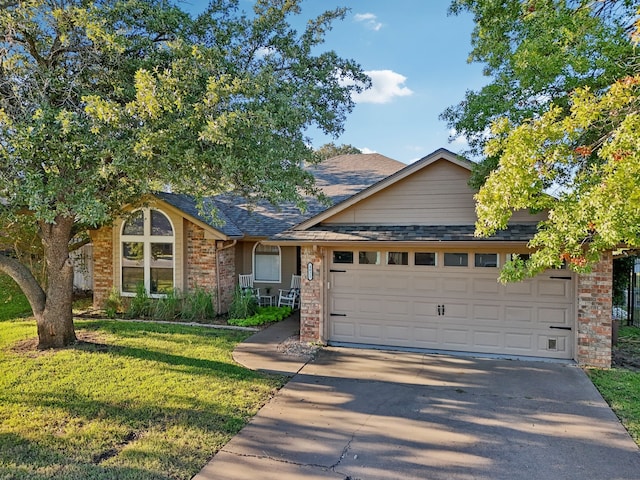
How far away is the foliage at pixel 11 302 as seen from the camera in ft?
40.5

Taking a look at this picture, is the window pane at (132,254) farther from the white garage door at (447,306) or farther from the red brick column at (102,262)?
the white garage door at (447,306)

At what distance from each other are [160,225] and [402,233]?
25.0 ft

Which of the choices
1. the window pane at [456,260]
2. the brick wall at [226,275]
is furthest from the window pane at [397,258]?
the brick wall at [226,275]

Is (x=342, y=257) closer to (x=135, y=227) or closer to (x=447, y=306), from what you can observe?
(x=447, y=306)

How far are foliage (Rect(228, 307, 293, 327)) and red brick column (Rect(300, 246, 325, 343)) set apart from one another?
233 cm

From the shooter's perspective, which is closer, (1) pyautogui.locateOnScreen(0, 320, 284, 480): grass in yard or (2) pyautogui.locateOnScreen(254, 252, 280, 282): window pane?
(1) pyautogui.locateOnScreen(0, 320, 284, 480): grass in yard

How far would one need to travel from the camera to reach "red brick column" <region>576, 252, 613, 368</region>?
298 inches

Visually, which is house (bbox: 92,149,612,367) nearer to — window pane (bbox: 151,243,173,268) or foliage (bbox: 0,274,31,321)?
window pane (bbox: 151,243,173,268)

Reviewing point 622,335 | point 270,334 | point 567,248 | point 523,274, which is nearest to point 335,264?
point 270,334

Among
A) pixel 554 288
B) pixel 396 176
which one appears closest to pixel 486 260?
pixel 554 288

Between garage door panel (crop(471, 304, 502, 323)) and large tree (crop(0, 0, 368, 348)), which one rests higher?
large tree (crop(0, 0, 368, 348))

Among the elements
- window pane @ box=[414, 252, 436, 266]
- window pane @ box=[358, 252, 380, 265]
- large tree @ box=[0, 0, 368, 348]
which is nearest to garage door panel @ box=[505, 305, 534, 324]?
window pane @ box=[414, 252, 436, 266]

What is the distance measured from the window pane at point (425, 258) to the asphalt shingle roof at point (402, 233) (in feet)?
1.81

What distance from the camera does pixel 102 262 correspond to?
1281cm
